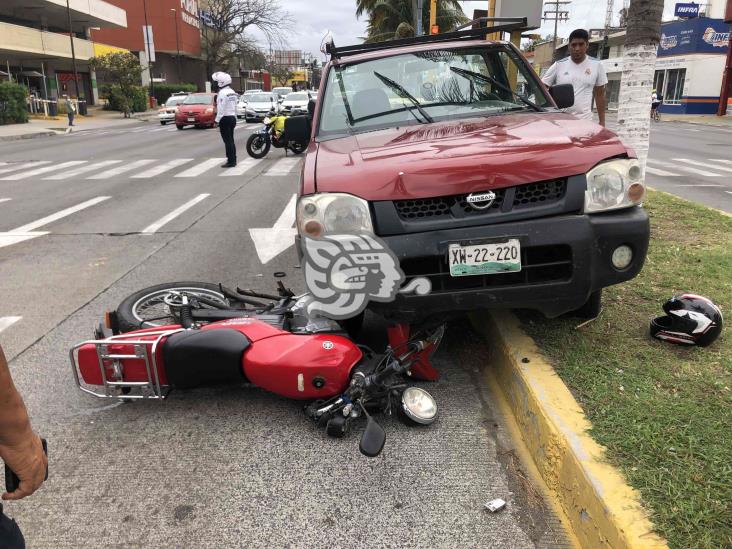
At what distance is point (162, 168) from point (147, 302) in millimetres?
11547

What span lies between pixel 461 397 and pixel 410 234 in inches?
40.8

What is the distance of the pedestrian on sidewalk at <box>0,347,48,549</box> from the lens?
4.98 ft

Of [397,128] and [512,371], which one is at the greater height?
[397,128]

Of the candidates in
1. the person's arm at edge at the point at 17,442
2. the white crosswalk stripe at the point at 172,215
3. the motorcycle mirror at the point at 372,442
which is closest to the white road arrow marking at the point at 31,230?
the white crosswalk stripe at the point at 172,215

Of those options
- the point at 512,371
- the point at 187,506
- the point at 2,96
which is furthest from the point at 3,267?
the point at 2,96

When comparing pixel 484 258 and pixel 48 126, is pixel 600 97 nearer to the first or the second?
pixel 484 258

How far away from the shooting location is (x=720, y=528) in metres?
2.09

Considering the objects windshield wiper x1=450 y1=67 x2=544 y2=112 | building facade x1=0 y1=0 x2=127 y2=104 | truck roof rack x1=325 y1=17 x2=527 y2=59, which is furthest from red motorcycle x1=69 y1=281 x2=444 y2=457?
building facade x1=0 y1=0 x2=127 y2=104

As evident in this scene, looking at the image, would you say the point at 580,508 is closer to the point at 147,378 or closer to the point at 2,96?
the point at 147,378

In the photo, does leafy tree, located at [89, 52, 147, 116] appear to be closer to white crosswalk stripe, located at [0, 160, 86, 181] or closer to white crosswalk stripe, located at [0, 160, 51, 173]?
white crosswalk stripe, located at [0, 160, 51, 173]

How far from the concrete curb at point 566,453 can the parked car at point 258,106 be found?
30980 millimetres

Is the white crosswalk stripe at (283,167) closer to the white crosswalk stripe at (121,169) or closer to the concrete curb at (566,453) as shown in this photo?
the white crosswalk stripe at (121,169)

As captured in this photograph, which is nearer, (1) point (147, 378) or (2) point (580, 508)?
(2) point (580, 508)

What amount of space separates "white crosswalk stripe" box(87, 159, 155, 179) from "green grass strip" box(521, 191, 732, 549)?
39.1 feet
